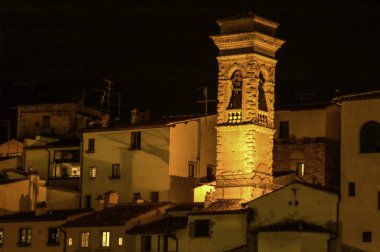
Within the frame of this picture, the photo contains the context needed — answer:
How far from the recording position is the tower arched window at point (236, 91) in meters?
77.2

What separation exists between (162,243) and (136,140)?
41.7ft

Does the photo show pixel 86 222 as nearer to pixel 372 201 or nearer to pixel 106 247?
pixel 106 247

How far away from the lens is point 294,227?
65.2 metres

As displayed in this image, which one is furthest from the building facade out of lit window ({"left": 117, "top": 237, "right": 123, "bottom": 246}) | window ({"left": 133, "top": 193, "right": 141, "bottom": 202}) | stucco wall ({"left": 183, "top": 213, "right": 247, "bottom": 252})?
window ({"left": 133, "top": 193, "right": 141, "bottom": 202})

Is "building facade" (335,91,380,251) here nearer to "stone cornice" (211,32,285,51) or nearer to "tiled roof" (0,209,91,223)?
"stone cornice" (211,32,285,51)

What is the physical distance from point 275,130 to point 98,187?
1290 centimetres

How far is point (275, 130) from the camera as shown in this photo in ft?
255

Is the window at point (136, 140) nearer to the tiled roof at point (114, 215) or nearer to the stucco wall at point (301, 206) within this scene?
the tiled roof at point (114, 215)

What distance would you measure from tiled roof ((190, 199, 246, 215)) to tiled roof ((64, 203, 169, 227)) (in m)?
3.59

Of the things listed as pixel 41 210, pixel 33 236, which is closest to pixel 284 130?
pixel 41 210

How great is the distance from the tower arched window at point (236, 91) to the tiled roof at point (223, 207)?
A: 613 centimetres

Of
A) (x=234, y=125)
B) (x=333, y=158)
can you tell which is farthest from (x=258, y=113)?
(x=333, y=158)

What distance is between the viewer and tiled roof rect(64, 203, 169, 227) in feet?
242

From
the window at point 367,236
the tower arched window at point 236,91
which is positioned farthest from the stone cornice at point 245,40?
the window at point 367,236
